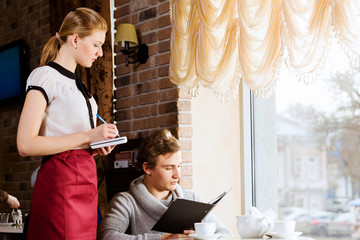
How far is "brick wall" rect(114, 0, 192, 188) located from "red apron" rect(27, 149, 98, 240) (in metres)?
1.09

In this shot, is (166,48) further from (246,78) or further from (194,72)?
(246,78)

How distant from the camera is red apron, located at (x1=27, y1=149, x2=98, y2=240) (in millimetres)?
1957

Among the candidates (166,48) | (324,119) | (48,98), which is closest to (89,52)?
(48,98)

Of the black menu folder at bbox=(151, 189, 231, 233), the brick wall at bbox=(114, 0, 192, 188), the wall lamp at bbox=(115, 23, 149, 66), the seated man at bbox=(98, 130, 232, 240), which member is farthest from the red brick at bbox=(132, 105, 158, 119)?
the black menu folder at bbox=(151, 189, 231, 233)

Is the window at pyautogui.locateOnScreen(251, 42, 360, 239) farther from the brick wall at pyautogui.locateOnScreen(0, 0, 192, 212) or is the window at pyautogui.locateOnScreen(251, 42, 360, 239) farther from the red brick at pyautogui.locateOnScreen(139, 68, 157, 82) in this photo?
the red brick at pyautogui.locateOnScreen(139, 68, 157, 82)

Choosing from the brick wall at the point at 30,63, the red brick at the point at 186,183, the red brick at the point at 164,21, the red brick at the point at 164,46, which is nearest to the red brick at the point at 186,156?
the red brick at the point at 186,183

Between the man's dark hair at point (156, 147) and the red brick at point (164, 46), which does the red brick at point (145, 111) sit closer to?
the red brick at point (164, 46)

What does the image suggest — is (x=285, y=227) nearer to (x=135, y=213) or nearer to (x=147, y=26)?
(x=135, y=213)

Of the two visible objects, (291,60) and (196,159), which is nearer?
(291,60)

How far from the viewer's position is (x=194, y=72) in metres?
2.91

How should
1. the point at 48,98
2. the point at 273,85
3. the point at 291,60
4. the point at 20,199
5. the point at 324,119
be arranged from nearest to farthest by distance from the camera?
the point at 48,98, the point at 291,60, the point at 273,85, the point at 324,119, the point at 20,199

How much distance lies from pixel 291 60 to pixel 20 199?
10.1 ft

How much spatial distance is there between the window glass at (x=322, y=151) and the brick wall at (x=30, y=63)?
220 centimetres

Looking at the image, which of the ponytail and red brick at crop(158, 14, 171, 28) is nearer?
the ponytail
